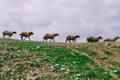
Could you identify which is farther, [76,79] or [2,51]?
[2,51]

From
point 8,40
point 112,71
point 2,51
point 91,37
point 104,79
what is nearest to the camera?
point 104,79

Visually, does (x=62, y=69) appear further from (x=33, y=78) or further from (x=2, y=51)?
(x=2, y=51)

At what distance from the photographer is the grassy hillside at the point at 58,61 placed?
38.6 meters

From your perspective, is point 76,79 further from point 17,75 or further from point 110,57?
point 110,57

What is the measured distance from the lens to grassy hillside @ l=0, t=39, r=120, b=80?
127 ft

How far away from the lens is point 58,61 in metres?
42.1

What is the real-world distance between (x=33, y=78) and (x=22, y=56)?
6.18 meters

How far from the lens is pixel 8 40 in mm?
51688

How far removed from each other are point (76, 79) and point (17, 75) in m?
6.16

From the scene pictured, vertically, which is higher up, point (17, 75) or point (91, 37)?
point (91, 37)

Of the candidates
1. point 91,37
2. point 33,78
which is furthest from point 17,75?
point 91,37

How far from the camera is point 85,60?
42.1 metres

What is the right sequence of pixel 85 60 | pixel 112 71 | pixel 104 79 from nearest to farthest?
pixel 104 79 → pixel 112 71 → pixel 85 60

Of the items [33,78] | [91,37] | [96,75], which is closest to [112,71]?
[96,75]
